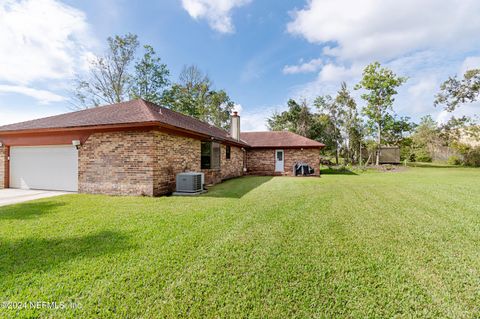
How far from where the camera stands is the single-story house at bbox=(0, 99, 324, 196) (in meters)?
7.18

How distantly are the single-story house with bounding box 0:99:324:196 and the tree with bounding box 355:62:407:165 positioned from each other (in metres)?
19.9

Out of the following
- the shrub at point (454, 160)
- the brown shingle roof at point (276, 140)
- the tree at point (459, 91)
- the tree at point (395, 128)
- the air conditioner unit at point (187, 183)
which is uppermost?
the tree at point (459, 91)

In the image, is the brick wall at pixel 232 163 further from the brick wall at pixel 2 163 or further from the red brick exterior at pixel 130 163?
the brick wall at pixel 2 163

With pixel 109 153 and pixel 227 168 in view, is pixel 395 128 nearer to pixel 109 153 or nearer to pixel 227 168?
pixel 227 168

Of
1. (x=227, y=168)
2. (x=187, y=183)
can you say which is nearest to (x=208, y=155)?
(x=227, y=168)

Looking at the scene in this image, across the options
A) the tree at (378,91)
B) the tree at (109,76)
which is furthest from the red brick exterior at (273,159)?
the tree at (109,76)

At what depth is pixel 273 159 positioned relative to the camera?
16500 millimetres

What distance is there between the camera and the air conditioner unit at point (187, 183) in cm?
772

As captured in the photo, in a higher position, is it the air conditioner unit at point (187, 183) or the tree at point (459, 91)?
the tree at point (459, 91)

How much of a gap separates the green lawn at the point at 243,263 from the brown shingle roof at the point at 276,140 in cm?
1102

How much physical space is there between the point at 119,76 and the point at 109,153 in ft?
60.8

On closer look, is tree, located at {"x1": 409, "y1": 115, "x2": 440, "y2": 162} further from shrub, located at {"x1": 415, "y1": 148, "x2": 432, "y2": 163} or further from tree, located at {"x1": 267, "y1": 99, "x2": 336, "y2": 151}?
tree, located at {"x1": 267, "y1": 99, "x2": 336, "y2": 151}

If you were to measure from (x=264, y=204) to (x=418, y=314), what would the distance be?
4155 mm

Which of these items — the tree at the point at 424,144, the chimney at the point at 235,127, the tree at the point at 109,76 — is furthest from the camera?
the tree at the point at 424,144
